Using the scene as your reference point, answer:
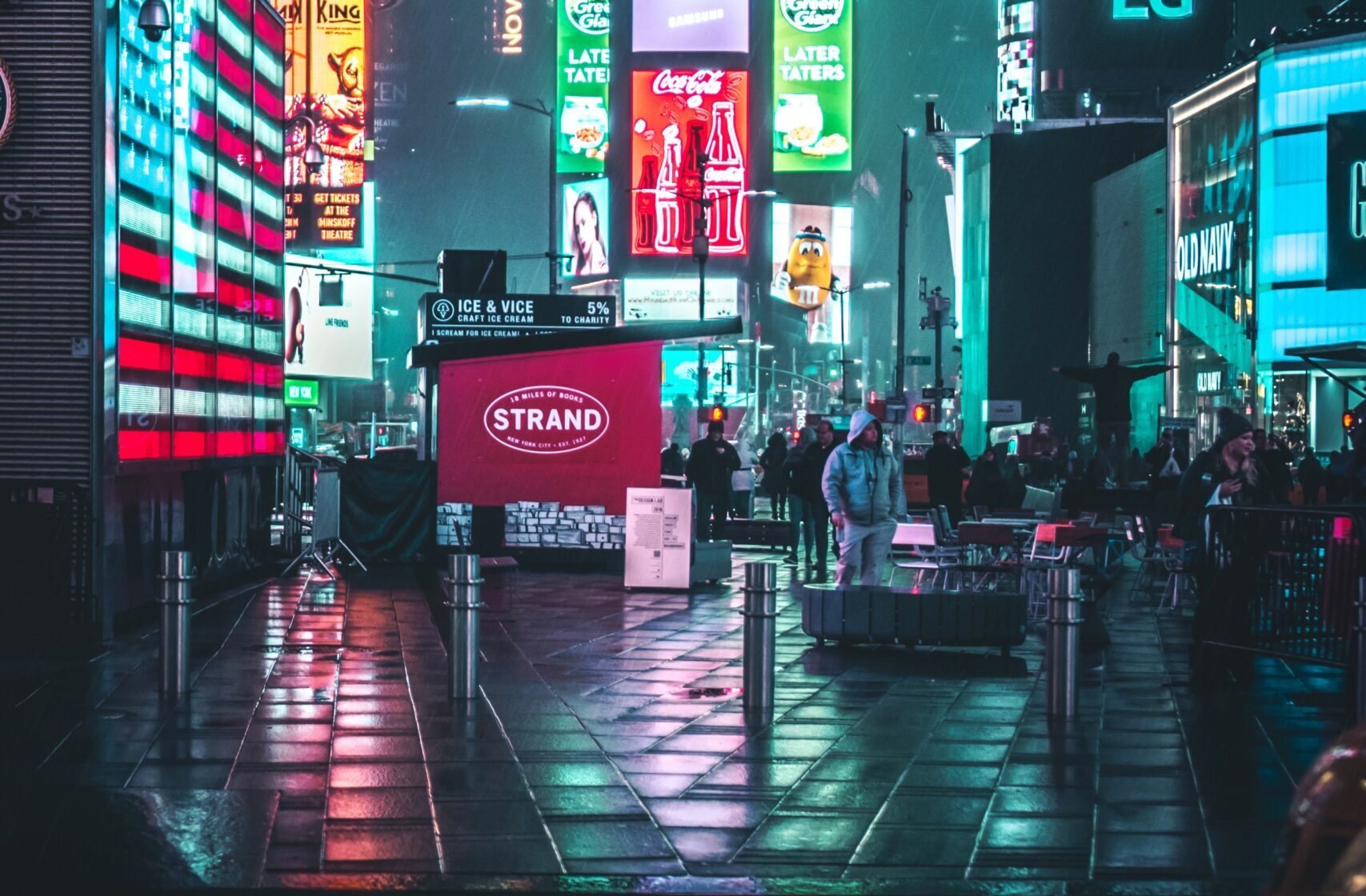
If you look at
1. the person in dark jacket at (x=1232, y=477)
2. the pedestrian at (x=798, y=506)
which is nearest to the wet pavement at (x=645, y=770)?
the person in dark jacket at (x=1232, y=477)

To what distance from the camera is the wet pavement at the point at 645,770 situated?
7.01 meters

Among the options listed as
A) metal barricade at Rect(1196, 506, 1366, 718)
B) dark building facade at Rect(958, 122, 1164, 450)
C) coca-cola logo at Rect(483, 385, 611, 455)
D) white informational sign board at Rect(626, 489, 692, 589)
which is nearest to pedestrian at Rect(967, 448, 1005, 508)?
coca-cola logo at Rect(483, 385, 611, 455)

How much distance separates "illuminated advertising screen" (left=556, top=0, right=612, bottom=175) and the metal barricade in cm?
7548

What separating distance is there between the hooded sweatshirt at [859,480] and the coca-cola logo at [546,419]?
294 inches

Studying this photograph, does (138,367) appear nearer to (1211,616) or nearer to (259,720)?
(259,720)

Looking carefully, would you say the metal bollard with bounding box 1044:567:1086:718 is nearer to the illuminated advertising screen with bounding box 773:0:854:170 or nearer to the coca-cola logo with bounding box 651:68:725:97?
the coca-cola logo with bounding box 651:68:725:97

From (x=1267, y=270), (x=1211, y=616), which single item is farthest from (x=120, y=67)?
(x=1267, y=270)

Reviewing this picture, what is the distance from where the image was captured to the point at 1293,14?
78.6 metres

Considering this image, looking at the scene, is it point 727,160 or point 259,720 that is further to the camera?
point 727,160

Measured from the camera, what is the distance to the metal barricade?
36.3ft

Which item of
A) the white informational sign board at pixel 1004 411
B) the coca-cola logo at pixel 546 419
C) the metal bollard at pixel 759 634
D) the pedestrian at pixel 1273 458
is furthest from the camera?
the white informational sign board at pixel 1004 411

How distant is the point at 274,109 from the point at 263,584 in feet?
19.4

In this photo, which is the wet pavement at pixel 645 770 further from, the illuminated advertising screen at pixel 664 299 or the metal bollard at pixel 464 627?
the illuminated advertising screen at pixel 664 299

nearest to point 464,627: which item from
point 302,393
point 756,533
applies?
point 756,533
